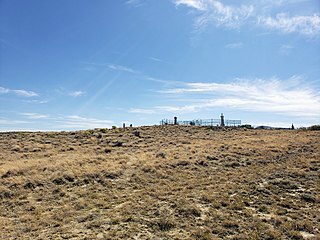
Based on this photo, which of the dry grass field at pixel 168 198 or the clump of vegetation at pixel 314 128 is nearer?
the dry grass field at pixel 168 198

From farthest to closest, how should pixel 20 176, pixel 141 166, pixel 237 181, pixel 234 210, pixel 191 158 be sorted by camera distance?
pixel 191 158, pixel 141 166, pixel 20 176, pixel 237 181, pixel 234 210

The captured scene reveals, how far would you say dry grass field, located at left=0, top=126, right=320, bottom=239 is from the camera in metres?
8.98

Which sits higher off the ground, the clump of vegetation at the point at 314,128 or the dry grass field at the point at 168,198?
the clump of vegetation at the point at 314,128

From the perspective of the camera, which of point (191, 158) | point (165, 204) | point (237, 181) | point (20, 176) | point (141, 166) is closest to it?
point (165, 204)

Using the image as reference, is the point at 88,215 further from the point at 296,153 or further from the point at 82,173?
the point at 296,153

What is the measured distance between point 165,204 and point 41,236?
16.1 feet

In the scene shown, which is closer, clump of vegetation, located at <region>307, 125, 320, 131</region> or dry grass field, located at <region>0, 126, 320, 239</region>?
dry grass field, located at <region>0, 126, 320, 239</region>

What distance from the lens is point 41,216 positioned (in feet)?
35.3

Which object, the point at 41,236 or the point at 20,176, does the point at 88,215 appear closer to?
the point at 41,236

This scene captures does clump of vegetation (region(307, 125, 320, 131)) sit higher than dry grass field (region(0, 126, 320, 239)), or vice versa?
clump of vegetation (region(307, 125, 320, 131))

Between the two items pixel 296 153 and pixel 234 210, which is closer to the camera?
pixel 234 210

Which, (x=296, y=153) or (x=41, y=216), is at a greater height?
(x=296, y=153)

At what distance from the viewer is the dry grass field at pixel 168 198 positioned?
8984 mm

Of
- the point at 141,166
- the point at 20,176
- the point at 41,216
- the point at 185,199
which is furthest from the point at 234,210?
the point at 20,176
